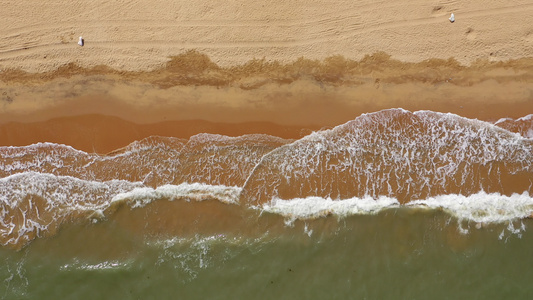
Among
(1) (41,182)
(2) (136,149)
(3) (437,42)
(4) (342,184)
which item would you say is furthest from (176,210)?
(3) (437,42)

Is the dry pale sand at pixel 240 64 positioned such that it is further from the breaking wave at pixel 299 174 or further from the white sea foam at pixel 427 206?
the white sea foam at pixel 427 206

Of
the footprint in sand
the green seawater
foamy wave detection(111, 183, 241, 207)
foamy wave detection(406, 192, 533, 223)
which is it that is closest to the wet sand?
the footprint in sand

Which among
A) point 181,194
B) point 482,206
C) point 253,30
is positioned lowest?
point 482,206

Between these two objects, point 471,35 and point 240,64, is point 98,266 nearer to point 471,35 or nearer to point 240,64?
point 240,64

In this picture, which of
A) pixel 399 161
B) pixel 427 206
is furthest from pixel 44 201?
pixel 427 206

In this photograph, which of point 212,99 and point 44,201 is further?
point 212,99

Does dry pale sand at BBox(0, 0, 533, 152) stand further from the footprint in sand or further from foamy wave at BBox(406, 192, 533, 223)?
foamy wave at BBox(406, 192, 533, 223)

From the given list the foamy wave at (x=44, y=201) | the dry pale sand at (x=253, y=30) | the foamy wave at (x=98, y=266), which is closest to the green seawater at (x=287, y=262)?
the foamy wave at (x=98, y=266)
